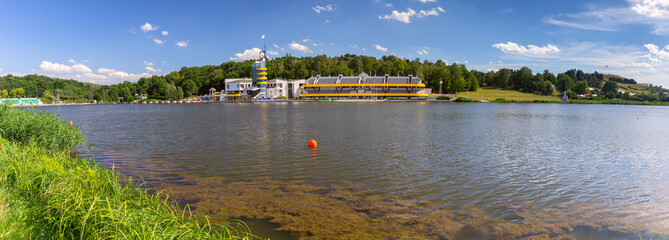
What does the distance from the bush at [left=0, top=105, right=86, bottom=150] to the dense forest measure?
413 ft

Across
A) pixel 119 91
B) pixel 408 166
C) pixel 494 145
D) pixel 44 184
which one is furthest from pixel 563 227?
pixel 119 91

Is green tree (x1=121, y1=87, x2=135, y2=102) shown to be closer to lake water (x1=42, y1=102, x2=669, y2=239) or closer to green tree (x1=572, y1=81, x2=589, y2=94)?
lake water (x1=42, y1=102, x2=669, y2=239)

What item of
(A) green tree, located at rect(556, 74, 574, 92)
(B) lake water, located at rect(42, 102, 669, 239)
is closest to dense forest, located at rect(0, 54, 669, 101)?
(A) green tree, located at rect(556, 74, 574, 92)

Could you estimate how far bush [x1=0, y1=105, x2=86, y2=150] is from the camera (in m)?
11.9

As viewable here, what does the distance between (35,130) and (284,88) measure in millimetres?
116696

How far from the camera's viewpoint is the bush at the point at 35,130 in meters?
11.9

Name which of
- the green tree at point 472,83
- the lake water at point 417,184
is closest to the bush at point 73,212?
the lake water at point 417,184

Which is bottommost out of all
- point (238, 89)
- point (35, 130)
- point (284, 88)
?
point (35, 130)

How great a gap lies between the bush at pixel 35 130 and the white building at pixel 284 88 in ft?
371

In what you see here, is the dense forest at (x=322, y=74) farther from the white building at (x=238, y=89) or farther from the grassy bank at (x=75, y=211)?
the grassy bank at (x=75, y=211)

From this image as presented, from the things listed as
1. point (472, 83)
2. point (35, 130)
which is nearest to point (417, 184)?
point (35, 130)

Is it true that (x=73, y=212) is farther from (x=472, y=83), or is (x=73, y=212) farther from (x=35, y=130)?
(x=472, y=83)

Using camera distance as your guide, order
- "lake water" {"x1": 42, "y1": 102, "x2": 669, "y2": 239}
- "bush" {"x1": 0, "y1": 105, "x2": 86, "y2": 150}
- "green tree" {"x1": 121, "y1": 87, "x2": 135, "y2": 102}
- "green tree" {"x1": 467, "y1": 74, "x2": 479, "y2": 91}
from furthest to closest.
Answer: "green tree" {"x1": 121, "y1": 87, "x2": 135, "y2": 102} < "green tree" {"x1": 467, "y1": 74, "x2": 479, "y2": 91} < "bush" {"x1": 0, "y1": 105, "x2": 86, "y2": 150} < "lake water" {"x1": 42, "y1": 102, "x2": 669, "y2": 239}

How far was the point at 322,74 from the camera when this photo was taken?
14600cm
